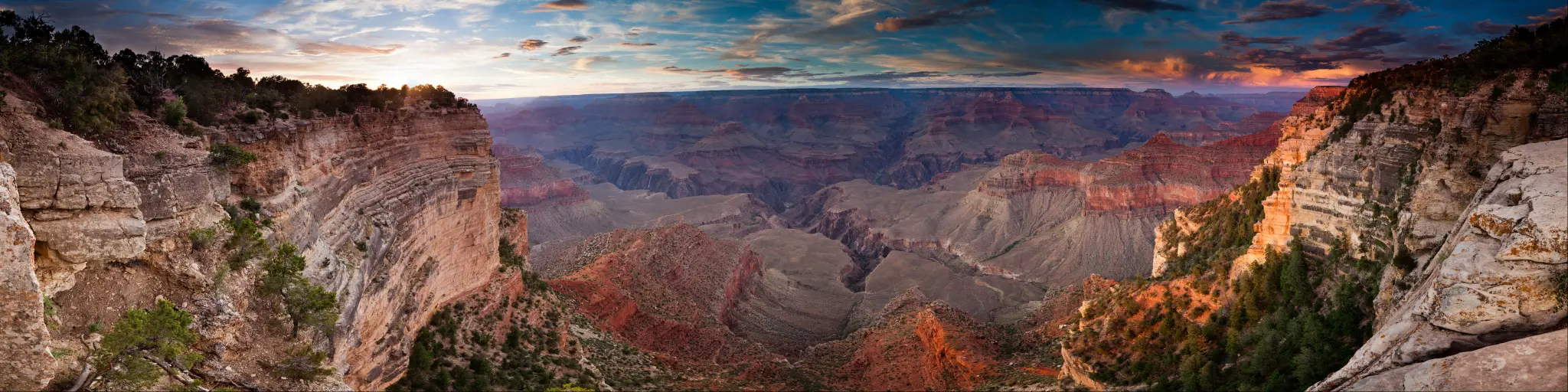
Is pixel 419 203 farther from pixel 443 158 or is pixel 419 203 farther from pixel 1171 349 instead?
pixel 1171 349

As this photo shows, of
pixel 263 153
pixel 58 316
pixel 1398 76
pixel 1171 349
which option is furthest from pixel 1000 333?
pixel 58 316

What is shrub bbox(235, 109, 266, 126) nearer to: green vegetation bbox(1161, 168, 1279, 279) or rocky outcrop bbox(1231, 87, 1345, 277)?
rocky outcrop bbox(1231, 87, 1345, 277)

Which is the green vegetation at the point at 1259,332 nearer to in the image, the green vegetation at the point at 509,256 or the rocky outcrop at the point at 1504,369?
the rocky outcrop at the point at 1504,369

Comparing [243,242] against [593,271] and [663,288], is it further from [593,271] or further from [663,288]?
[663,288]

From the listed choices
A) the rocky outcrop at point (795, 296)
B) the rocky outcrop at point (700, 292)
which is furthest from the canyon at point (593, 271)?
the rocky outcrop at point (795, 296)

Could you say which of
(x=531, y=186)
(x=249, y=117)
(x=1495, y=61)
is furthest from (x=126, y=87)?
(x=531, y=186)

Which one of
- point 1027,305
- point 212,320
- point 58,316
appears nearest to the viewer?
point 58,316

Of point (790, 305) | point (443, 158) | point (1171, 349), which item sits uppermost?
point (443, 158)
